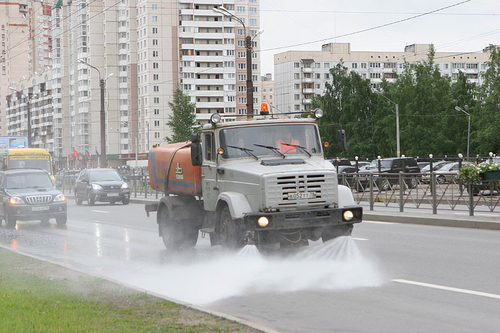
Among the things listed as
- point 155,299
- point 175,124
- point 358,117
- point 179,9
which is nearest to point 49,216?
point 155,299

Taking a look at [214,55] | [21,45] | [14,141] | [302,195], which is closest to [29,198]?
[302,195]

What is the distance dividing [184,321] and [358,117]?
80.7 m

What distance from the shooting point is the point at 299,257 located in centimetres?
1019

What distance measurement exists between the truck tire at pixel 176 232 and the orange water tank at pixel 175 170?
1.62 ft

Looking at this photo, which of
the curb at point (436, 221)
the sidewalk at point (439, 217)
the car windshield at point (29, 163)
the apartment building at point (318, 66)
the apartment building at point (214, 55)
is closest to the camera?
the curb at point (436, 221)

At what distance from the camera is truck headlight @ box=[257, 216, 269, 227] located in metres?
9.12

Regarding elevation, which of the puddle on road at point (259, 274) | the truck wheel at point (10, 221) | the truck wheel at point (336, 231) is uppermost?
the truck wheel at point (336, 231)

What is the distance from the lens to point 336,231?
973cm

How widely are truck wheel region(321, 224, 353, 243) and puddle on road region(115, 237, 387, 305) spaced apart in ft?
1.13

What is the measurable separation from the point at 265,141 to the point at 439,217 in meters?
7.74

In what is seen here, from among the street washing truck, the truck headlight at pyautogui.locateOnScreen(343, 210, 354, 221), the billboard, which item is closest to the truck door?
the street washing truck

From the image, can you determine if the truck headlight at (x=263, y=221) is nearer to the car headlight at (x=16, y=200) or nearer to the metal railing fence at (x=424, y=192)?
the metal railing fence at (x=424, y=192)

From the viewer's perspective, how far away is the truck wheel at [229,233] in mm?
9391

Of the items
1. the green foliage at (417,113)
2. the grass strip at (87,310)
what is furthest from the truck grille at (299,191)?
the green foliage at (417,113)
